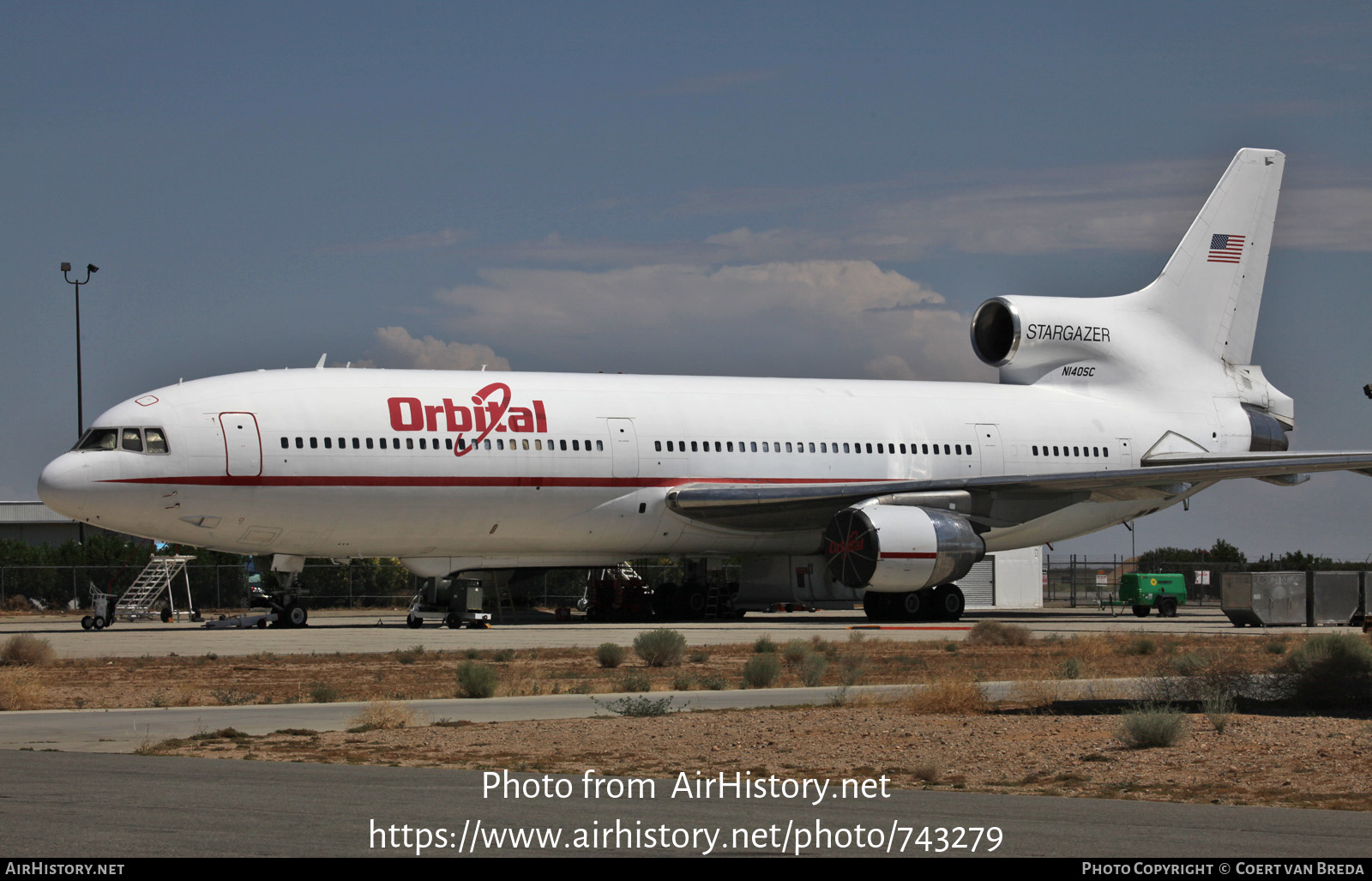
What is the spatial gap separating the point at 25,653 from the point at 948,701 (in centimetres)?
1421

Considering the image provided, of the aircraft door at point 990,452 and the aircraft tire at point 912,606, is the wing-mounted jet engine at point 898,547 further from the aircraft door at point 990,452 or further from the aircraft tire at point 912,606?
the aircraft door at point 990,452

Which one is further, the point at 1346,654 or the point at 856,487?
the point at 856,487

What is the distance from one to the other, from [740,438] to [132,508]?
13.5 metres

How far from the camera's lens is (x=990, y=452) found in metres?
40.0

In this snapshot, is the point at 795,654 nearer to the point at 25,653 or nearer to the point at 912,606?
the point at 25,653

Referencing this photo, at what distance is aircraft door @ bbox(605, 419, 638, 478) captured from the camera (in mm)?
34750

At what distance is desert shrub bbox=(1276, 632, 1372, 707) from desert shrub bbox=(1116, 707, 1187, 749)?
14.7 feet

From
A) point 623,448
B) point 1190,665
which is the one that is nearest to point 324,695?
point 1190,665

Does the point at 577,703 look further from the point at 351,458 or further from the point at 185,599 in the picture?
the point at 185,599

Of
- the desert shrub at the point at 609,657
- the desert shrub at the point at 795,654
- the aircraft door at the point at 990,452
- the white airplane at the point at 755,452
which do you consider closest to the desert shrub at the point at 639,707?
the desert shrub at the point at 795,654

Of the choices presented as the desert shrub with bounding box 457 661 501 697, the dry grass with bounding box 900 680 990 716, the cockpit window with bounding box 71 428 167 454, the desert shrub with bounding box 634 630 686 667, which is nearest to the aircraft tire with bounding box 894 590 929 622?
the desert shrub with bounding box 634 630 686 667

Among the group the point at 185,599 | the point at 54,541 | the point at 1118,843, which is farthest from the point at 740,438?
the point at 54,541

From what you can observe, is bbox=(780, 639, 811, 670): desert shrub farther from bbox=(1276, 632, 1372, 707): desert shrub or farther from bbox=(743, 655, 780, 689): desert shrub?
bbox=(1276, 632, 1372, 707): desert shrub

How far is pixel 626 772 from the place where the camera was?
12.2m
